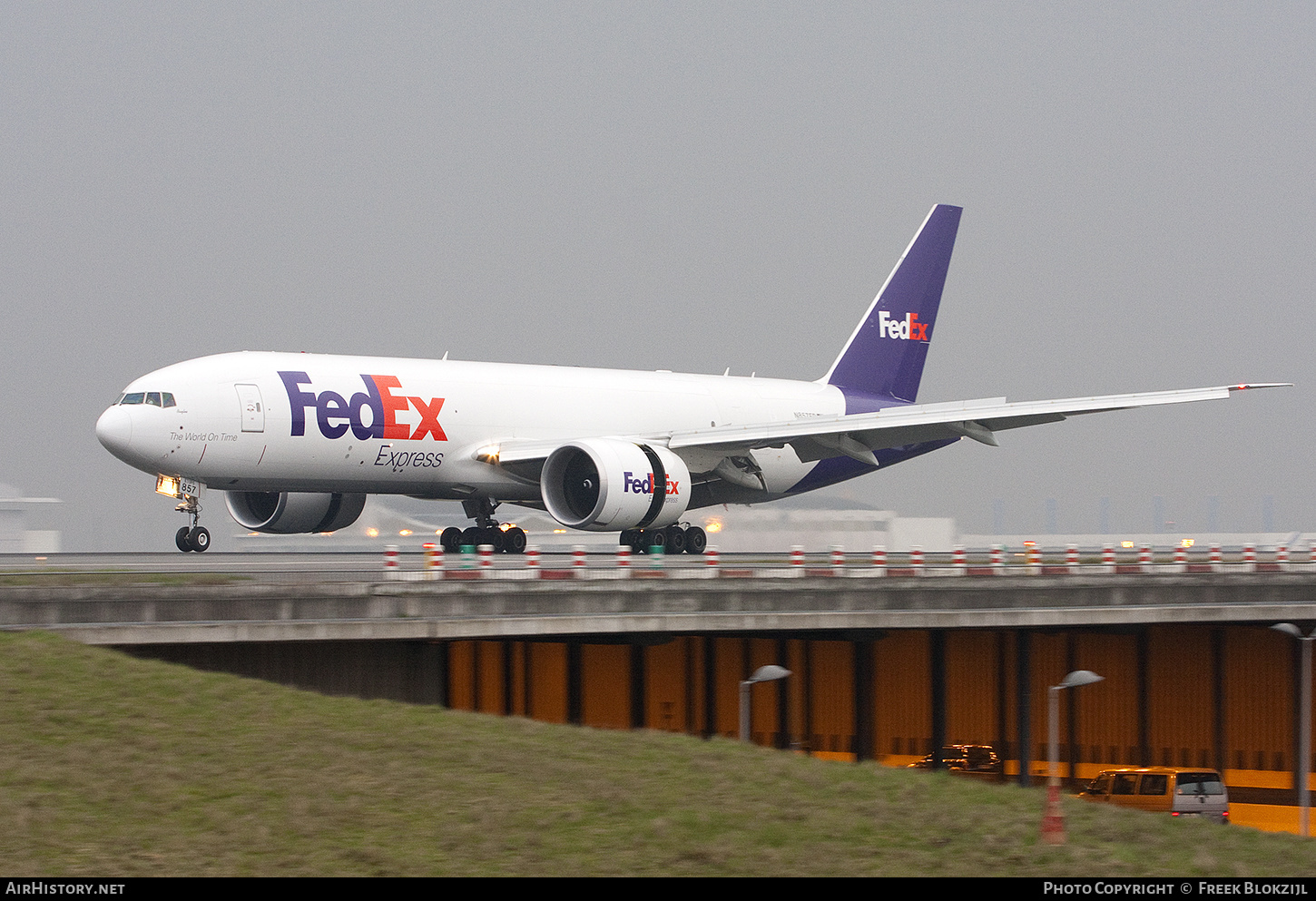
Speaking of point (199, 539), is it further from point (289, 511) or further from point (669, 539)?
point (669, 539)

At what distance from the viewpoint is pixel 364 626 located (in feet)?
63.5

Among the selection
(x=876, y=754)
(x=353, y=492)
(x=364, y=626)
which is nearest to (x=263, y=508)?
(x=353, y=492)

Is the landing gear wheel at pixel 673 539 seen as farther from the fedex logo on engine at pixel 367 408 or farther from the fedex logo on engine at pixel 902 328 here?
the fedex logo on engine at pixel 902 328

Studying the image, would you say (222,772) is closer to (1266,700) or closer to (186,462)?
(186,462)

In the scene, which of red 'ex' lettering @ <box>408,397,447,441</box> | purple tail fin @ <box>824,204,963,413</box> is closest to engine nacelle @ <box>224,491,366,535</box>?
red 'ex' lettering @ <box>408,397,447,441</box>

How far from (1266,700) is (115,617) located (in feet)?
85.2

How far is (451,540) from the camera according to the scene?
119 ft

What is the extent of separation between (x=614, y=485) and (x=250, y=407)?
739 centimetres

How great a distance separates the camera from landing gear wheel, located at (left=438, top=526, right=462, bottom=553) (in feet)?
118

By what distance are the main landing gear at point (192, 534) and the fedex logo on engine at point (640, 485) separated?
8.33 meters

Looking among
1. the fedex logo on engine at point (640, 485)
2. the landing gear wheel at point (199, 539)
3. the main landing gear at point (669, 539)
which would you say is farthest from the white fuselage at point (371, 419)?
the fedex logo on engine at point (640, 485)

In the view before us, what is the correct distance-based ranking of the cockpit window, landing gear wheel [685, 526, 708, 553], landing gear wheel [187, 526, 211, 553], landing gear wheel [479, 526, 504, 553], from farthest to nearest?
landing gear wheel [685, 526, 708, 553] → landing gear wheel [479, 526, 504, 553] → landing gear wheel [187, 526, 211, 553] → the cockpit window

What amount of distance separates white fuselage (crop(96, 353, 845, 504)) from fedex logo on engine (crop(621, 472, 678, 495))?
2.93 m

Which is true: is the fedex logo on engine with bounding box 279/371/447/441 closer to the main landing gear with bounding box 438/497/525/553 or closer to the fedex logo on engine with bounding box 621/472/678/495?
the main landing gear with bounding box 438/497/525/553
